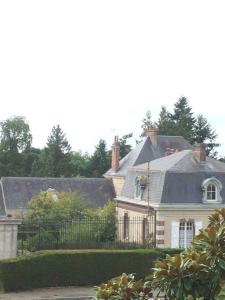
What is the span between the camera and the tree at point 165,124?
66000 millimetres

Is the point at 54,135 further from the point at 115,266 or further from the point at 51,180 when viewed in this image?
the point at 115,266

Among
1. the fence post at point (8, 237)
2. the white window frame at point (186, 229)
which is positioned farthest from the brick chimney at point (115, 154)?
the fence post at point (8, 237)

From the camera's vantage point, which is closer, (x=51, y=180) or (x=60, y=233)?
(x=60, y=233)

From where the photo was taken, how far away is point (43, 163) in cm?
6569

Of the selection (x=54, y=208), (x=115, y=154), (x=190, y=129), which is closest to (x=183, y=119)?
(x=190, y=129)

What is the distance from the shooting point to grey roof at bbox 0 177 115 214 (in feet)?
136

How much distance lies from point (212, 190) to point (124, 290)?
24216 mm

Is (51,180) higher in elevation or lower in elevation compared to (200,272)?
higher

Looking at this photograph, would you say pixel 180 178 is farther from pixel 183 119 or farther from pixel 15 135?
pixel 15 135

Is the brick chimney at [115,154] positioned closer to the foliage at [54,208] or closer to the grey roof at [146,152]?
the grey roof at [146,152]

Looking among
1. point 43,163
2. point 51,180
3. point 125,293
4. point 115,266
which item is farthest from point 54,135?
point 125,293

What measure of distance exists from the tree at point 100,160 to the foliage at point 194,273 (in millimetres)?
59255

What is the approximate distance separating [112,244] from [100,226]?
5.83m

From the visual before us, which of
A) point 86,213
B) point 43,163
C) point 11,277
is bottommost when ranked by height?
point 11,277
